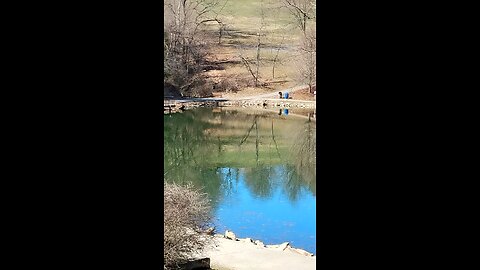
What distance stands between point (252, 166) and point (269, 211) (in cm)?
233

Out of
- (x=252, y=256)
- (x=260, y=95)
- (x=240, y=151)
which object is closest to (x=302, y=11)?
(x=260, y=95)

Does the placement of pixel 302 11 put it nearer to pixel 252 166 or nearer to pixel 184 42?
pixel 184 42

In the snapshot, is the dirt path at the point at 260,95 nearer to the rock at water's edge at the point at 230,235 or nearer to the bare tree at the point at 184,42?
the bare tree at the point at 184,42

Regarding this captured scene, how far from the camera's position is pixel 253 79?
20.0 meters

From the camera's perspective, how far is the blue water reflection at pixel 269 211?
9.88 m

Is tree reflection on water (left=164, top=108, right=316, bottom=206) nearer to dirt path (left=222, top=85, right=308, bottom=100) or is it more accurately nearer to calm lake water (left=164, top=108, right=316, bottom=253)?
calm lake water (left=164, top=108, right=316, bottom=253)

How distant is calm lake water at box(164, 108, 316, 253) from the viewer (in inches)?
413

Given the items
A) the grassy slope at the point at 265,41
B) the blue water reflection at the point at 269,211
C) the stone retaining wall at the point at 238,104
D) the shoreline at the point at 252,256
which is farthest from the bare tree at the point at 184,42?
the shoreline at the point at 252,256

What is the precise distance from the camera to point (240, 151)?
46.5 feet
